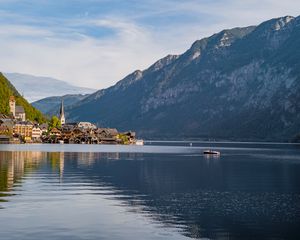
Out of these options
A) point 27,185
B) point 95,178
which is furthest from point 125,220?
point 95,178

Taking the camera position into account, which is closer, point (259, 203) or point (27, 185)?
point (259, 203)

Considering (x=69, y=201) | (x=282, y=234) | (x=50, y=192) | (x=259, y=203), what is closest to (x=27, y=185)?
(x=50, y=192)

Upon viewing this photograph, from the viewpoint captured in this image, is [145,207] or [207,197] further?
[207,197]

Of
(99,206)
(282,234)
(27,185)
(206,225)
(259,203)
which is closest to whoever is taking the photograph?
(282,234)

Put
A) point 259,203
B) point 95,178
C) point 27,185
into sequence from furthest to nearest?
point 95,178
point 27,185
point 259,203

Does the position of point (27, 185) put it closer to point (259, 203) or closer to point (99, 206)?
point (99, 206)

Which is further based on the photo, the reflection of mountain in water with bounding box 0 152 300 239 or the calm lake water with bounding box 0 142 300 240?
the reflection of mountain in water with bounding box 0 152 300 239

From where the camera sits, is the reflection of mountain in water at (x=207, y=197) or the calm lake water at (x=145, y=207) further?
the reflection of mountain in water at (x=207, y=197)

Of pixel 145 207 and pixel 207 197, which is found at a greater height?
pixel 207 197

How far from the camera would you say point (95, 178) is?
311 ft

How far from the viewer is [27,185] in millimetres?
78625

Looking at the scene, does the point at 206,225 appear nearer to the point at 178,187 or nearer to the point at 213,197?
the point at 213,197

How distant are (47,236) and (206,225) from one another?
46.1ft

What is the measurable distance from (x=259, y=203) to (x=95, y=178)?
35.7m
